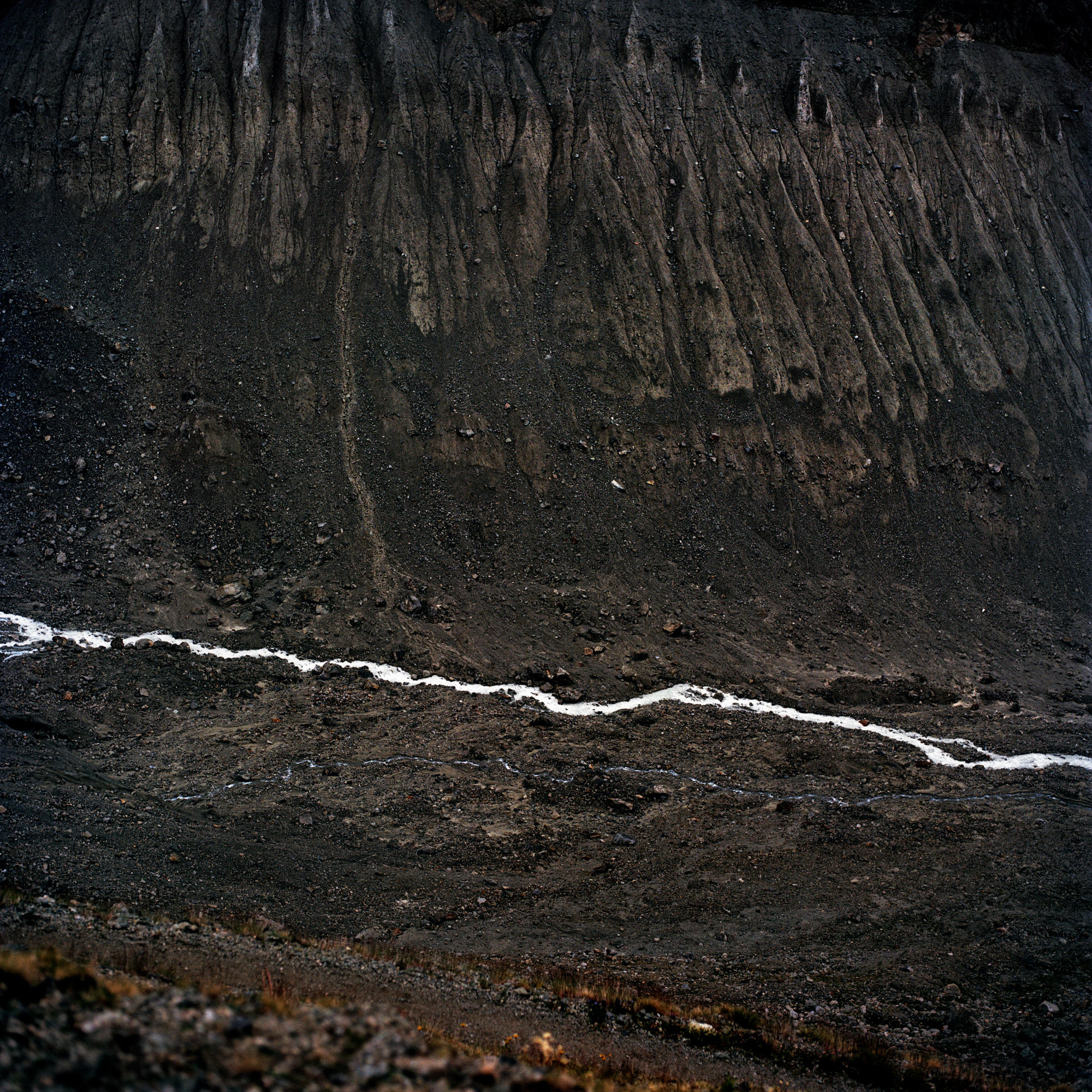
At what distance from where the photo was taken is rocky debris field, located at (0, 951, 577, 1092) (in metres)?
8.09

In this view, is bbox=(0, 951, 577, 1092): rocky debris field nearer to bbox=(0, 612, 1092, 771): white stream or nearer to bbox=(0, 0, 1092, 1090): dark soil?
bbox=(0, 0, 1092, 1090): dark soil

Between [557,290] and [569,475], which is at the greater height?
[557,290]

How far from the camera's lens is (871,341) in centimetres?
3102

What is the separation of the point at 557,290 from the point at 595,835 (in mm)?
19754

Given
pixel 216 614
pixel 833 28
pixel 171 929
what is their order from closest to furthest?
pixel 171 929 → pixel 216 614 → pixel 833 28

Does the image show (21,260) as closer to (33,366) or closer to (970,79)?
(33,366)

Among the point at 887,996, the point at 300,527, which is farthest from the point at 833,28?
the point at 887,996

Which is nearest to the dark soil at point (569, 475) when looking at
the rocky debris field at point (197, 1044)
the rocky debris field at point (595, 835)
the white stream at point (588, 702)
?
the rocky debris field at point (595, 835)

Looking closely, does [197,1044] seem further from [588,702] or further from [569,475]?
[569,475]

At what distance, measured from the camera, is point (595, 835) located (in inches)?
714

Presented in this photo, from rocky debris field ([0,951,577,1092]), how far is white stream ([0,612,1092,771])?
12.9 metres

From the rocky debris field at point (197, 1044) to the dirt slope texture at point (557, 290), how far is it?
15.8 metres

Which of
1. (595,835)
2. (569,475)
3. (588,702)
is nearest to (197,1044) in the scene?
(595,835)

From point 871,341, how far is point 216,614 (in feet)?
82.8
